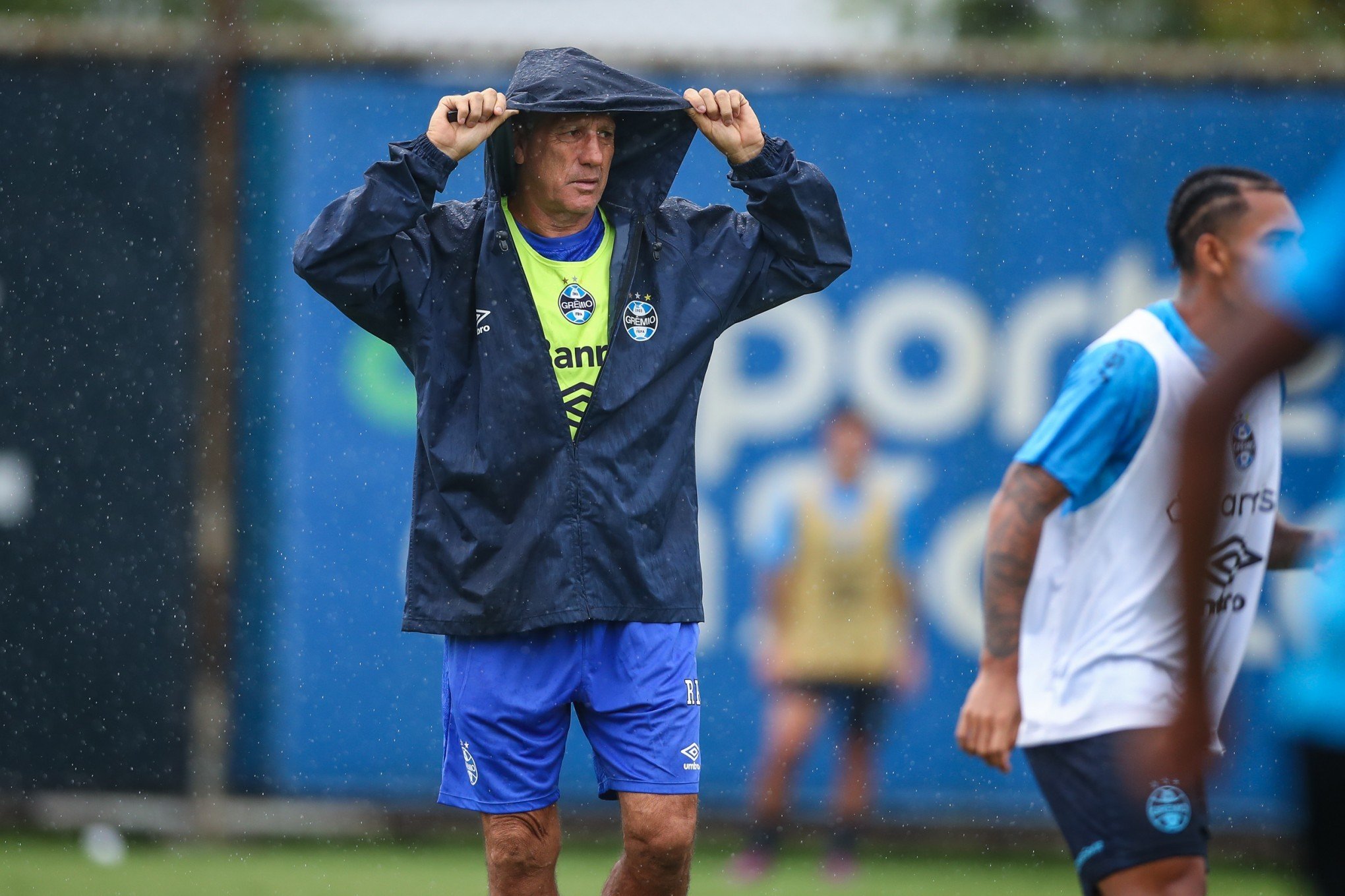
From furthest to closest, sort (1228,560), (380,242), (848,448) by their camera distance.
Answer: (848,448), (380,242), (1228,560)

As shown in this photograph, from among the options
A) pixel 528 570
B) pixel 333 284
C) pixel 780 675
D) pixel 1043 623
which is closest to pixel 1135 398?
pixel 1043 623

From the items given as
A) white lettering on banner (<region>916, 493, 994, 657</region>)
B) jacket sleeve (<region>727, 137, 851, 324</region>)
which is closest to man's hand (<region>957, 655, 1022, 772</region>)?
jacket sleeve (<region>727, 137, 851, 324</region>)

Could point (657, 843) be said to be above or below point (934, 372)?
below

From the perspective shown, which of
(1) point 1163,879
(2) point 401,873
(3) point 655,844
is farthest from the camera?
(2) point 401,873

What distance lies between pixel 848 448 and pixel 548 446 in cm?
475

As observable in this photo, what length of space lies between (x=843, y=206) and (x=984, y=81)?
1109mm

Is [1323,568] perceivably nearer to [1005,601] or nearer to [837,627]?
[1005,601]

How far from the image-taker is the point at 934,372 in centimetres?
938

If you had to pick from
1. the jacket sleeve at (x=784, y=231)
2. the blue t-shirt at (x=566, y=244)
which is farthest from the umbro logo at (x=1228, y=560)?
the blue t-shirt at (x=566, y=244)

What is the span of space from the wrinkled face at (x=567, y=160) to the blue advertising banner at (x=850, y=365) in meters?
4.51

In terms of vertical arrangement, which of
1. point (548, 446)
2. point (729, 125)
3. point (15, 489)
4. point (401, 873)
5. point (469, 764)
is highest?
point (729, 125)

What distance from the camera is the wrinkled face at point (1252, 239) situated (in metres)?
4.08

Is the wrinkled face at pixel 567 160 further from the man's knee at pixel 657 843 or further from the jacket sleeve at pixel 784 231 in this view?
the man's knee at pixel 657 843

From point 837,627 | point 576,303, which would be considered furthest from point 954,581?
point 576,303
